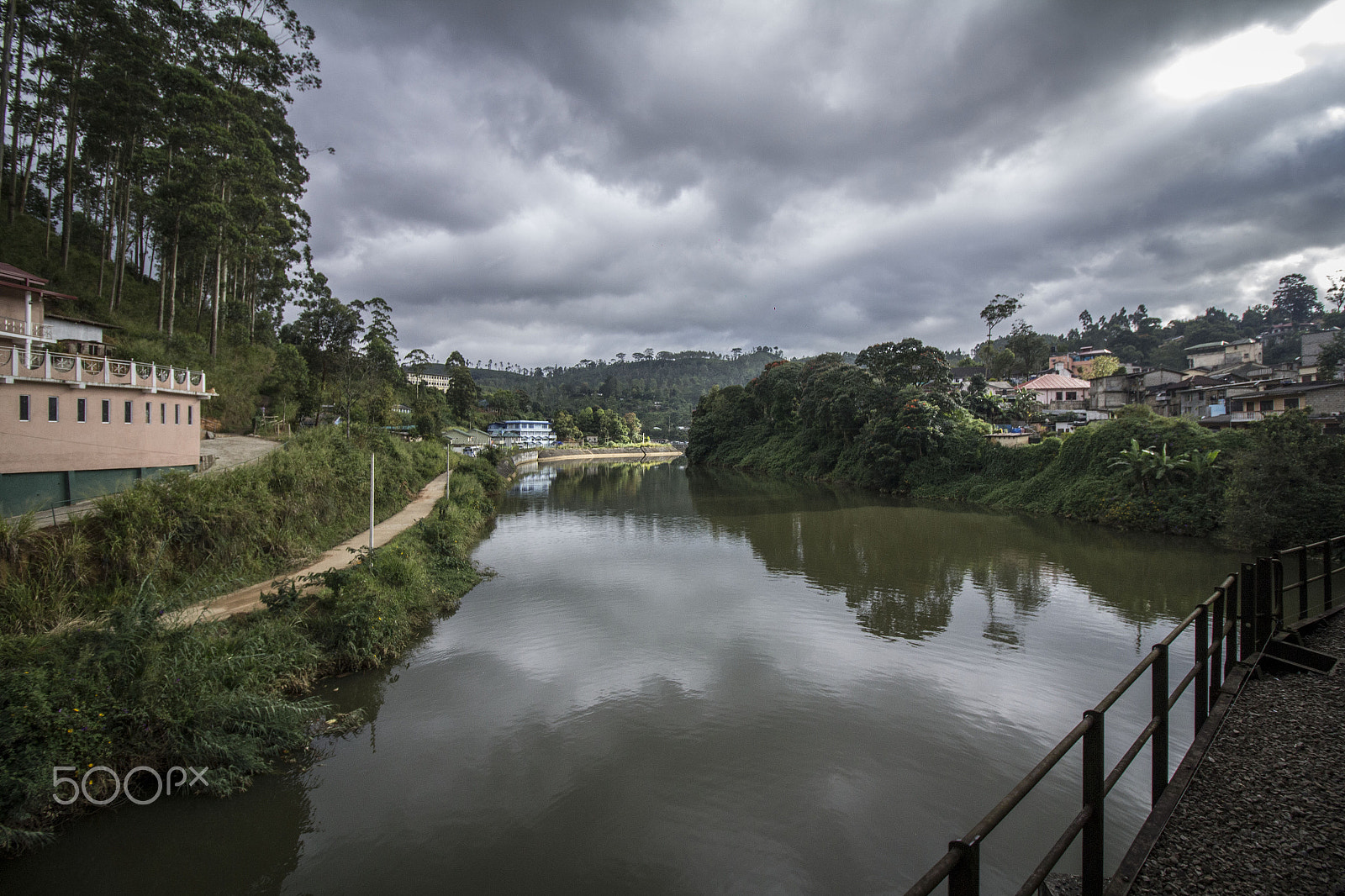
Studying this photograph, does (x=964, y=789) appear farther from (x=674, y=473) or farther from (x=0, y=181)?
(x=674, y=473)

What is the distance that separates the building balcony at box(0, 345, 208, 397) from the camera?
36.8 feet

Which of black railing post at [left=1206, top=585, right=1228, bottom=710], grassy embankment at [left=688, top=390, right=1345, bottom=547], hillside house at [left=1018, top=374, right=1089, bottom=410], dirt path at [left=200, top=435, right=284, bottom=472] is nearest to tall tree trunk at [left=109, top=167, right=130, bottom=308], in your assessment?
dirt path at [left=200, top=435, right=284, bottom=472]

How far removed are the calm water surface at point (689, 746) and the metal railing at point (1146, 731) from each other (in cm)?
187

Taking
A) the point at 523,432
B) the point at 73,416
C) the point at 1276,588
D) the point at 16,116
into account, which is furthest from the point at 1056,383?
the point at 16,116

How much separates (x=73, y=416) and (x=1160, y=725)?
18.0 meters

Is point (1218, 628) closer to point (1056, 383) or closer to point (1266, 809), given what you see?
point (1266, 809)

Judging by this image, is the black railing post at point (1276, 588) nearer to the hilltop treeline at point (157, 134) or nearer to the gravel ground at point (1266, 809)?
the gravel ground at point (1266, 809)

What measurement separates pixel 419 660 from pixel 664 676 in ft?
14.0

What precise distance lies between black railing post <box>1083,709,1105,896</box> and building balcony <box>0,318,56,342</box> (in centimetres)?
1888

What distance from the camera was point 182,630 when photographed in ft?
23.8

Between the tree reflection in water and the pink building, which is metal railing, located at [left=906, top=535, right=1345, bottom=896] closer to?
the tree reflection in water

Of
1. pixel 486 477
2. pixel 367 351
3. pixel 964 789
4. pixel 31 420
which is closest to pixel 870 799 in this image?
pixel 964 789

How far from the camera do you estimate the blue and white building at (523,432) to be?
241 ft

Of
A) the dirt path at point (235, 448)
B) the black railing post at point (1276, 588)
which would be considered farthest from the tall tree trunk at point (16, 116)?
the black railing post at point (1276, 588)
